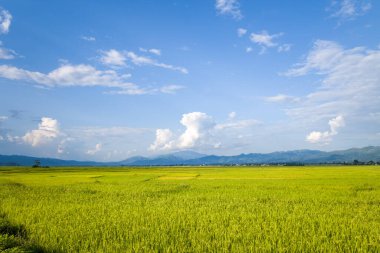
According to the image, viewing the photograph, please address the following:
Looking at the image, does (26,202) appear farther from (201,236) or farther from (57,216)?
(201,236)

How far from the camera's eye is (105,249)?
23.8 ft

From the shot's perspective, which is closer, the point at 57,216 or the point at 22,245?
the point at 22,245

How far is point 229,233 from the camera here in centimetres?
839

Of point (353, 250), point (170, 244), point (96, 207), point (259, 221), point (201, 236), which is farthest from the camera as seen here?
point (96, 207)

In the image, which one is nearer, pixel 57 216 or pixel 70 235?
pixel 70 235

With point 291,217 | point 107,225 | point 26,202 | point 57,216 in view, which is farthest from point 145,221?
point 26,202

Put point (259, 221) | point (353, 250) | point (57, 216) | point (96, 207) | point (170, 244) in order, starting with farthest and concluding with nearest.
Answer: point (96, 207) < point (57, 216) < point (259, 221) < point (170, 244) < point (353, 250)

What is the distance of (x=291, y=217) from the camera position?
10633 millimetres

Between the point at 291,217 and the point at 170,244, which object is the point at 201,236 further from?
the point at 291,217

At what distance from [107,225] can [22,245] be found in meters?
2.79

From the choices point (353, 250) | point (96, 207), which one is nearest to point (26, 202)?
point (96, 207)

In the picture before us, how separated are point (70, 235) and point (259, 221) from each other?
5.78m

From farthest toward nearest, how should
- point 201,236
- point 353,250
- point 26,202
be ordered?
point 26,202 < point 201,236 < point 353,250

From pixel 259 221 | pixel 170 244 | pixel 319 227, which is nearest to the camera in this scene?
pixel 170 244
